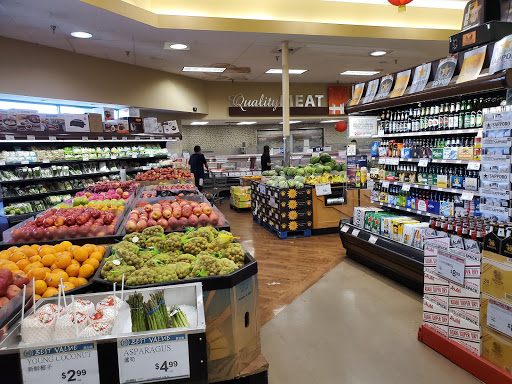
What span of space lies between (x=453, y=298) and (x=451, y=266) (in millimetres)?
232

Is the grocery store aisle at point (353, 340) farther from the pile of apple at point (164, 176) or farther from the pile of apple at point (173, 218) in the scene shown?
the pile of apple at point (164, 176)

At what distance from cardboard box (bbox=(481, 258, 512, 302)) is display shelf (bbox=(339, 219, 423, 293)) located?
1370mm

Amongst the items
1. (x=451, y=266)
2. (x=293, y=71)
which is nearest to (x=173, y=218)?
(x=451, y=266)

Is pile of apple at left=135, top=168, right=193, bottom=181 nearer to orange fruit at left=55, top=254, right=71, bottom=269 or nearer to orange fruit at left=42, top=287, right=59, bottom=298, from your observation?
Answer: orange fruit at left=55, top=254, right=71, bottom=269

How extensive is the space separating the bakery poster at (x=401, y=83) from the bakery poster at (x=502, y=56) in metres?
1.25

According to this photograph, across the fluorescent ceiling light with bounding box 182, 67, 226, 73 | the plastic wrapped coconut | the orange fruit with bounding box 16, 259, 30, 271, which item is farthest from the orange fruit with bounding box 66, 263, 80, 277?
the fluorescent ceiling light with bounding box 182, 67, 226, 73

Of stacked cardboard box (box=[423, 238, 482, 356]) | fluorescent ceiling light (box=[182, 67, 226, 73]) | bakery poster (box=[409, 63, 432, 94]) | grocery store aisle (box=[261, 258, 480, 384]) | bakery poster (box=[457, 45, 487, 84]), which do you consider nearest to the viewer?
stacked cardboard box (box=[423, 238, 482, 356])

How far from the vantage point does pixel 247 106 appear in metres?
12.7

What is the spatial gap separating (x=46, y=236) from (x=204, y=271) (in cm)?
179

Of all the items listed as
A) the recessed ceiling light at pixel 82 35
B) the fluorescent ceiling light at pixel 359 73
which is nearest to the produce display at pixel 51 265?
the recessed ceiling light at pixel 82 35

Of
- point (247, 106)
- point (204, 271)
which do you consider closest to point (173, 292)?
point (204, 271)

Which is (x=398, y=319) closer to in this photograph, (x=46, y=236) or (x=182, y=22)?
(x=46, y=236)

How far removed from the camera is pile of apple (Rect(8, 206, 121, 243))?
3112mm

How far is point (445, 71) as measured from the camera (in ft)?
13.6
